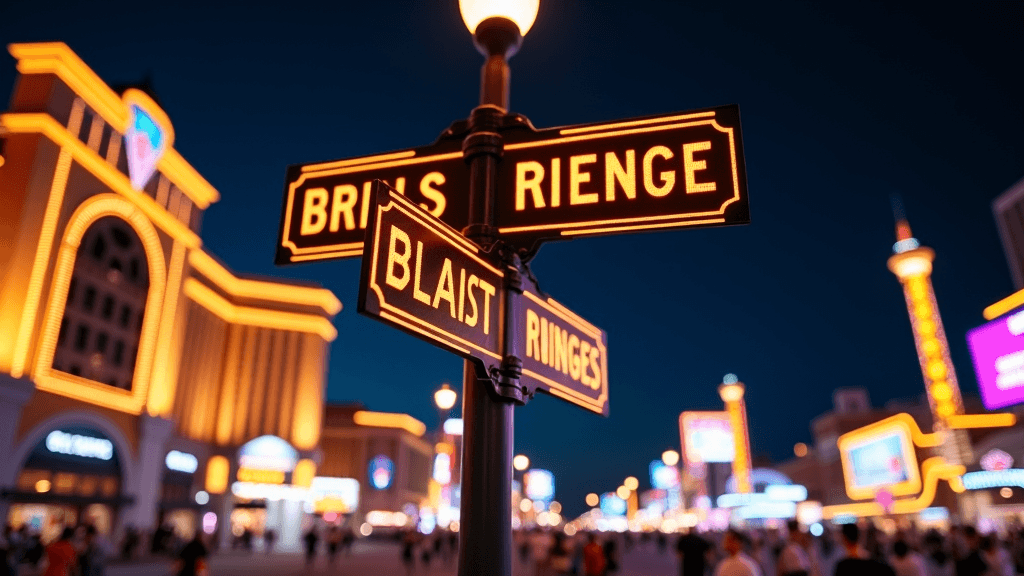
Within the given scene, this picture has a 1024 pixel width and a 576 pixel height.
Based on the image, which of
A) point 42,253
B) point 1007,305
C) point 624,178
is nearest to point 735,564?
point 624,178

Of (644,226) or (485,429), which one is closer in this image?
(485,429)

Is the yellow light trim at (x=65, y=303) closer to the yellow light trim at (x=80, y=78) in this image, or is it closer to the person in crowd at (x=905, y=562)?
the yellow light trim at (x=80, y=78)

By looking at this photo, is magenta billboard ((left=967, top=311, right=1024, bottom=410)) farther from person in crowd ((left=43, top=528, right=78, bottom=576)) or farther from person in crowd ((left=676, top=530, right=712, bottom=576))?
person in crowd ((left=43, top=528, right=78, bottom=576))

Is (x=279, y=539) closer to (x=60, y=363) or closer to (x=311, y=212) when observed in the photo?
(x=60, y=363)

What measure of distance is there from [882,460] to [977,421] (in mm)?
13740

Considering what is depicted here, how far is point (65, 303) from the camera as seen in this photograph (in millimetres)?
29734

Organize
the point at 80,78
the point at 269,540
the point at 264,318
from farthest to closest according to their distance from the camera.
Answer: the point at 264,318 < the point at 269,540 < the point at 80,78

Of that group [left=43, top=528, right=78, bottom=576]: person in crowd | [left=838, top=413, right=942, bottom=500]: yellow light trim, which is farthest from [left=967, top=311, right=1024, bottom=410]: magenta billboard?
[left=43, top=528, right=78, bottom=576]: person in crowd

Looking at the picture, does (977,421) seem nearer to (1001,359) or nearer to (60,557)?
(1001,359)

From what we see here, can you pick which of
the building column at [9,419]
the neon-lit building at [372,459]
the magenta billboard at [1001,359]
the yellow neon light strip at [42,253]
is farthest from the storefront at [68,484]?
the neon-lit building at [372,459]

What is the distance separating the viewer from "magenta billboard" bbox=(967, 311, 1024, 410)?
38847 mm

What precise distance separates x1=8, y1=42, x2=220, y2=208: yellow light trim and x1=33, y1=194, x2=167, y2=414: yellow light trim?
12.3 feet

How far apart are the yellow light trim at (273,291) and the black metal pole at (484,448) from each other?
161 feet

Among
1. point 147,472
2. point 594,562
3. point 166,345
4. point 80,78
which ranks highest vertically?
point 80,78
